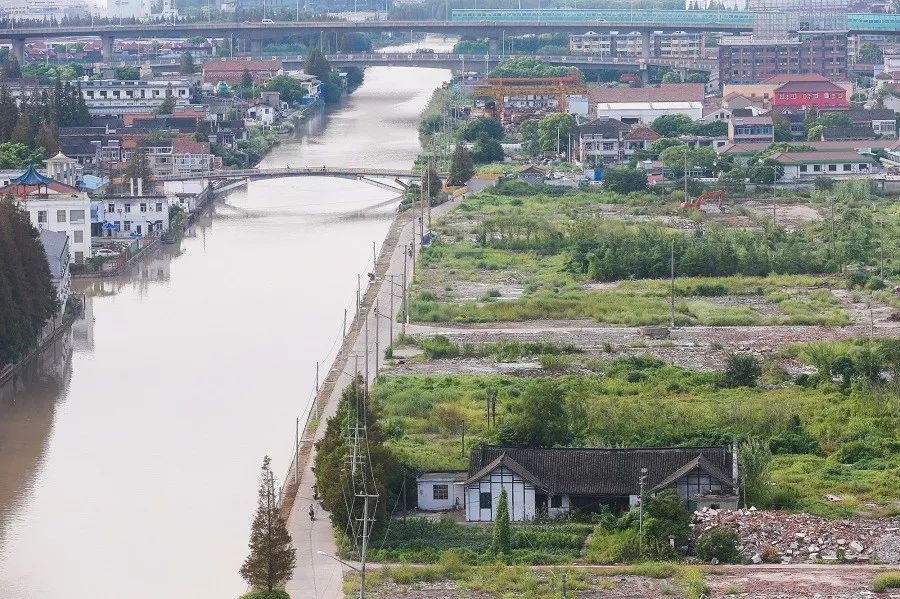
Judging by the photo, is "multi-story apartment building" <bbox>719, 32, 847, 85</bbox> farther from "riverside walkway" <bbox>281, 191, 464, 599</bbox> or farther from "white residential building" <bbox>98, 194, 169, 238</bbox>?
"white residential building" <bbox>98, 194, 169, 238</bbox>

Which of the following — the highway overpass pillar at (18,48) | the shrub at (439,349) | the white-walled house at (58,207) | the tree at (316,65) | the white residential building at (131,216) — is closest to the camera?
the shrub at (439,349)

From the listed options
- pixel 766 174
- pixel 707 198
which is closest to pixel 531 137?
pixel 766 174

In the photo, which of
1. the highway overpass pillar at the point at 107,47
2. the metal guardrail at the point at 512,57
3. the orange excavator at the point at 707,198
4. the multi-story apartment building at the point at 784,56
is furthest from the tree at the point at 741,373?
the highway overpass pillar at the point at 107,47

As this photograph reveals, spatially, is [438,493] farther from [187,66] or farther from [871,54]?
[871,54]

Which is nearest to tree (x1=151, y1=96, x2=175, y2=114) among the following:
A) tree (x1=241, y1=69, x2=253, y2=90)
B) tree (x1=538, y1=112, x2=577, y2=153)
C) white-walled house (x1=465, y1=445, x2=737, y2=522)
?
tree (x1=241, y1=69, x2=253, y2=90)

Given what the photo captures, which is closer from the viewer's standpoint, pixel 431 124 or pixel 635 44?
pixel 431 124

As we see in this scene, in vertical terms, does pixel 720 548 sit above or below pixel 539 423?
below

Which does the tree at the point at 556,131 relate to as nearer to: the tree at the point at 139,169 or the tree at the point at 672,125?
the tree at the point at 672,125
